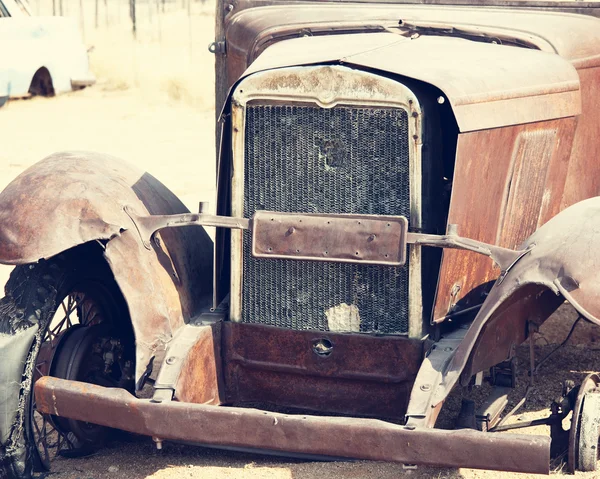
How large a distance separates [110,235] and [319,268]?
2.63 ft

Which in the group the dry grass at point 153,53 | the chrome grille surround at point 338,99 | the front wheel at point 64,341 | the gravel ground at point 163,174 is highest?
the chrome grille surround at point 338,99

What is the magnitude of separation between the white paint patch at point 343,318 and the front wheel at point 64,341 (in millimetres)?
935

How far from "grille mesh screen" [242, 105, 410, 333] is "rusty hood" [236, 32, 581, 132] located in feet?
0.61

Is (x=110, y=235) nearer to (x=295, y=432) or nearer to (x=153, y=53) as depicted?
(x=295, y=432)

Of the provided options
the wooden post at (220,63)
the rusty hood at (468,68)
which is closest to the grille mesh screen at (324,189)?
the rusty hood at (468,68)

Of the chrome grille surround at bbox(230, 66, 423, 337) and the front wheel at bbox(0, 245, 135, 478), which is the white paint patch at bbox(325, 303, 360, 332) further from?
the front wheel at bbox(0, 245, 135, 478)

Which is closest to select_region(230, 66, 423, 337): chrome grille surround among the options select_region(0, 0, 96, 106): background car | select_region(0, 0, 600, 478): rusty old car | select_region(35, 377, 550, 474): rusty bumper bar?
select_region(0, 0, 600, 478): rusty old car

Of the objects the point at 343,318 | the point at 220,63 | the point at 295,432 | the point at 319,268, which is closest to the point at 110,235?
the point at 319,268

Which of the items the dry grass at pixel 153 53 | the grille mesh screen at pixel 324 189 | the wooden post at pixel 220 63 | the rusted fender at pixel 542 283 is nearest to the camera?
the rusted fender at pixel 542 283

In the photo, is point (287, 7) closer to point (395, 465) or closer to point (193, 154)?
point (395, 465)

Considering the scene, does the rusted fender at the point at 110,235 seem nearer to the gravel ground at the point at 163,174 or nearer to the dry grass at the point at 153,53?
the gravel ground at the point at 163,174

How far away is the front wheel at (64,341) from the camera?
3750 millimetres

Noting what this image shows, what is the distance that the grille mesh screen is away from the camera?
358cm

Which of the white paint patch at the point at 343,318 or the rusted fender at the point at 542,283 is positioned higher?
the rusted fender at the point at 542,283
